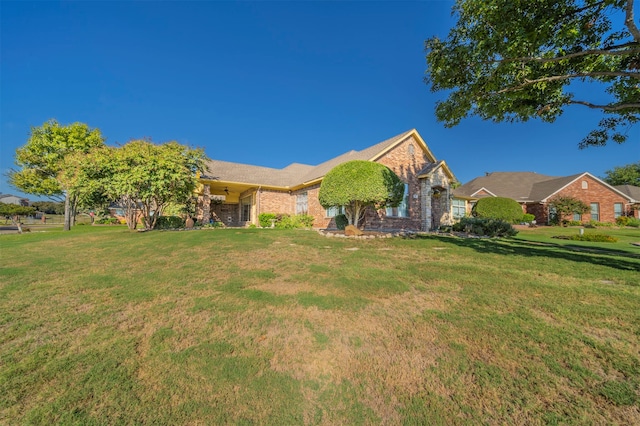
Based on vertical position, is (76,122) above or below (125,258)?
above

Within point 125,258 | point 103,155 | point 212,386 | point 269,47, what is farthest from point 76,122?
point 212,386

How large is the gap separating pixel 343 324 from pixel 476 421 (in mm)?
1600

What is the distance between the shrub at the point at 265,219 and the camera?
17.5 metres

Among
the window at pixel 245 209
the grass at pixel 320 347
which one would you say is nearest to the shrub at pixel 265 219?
the window at pixel 245 209

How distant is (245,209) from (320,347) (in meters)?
20.8

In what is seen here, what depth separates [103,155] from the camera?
1235 centimetres

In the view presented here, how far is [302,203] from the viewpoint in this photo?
728 inches

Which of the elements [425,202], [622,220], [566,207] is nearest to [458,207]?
[425,202]

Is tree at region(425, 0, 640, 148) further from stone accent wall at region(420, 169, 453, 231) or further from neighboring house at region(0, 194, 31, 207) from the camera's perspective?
neighboring house at region(0, 194, 31, 207)

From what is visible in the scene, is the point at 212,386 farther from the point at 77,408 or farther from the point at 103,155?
the point at 103,155

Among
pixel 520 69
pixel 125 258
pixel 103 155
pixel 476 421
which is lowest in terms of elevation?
pixel 476 421

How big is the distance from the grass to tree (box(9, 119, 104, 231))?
67.9 feet

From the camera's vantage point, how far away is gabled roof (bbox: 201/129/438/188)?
1630 centimetres

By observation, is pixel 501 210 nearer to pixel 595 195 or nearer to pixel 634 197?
pixel 595 195
